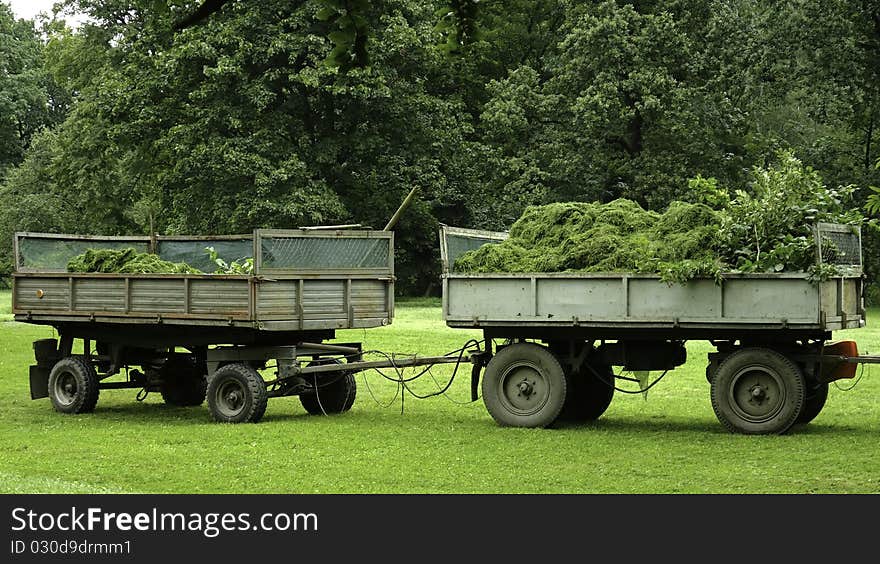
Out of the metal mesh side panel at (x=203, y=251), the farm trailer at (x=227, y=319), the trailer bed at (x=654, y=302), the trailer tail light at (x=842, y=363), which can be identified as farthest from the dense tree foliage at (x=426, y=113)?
the trailer tail light at (x=842, y=363)

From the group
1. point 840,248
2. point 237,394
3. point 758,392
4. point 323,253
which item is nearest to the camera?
point 758,392

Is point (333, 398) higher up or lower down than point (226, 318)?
lower down

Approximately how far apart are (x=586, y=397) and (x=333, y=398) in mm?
3388

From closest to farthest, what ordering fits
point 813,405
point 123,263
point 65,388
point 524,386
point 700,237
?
point 700,237, point 813,405, point 524,386, point 123,263, point 65,388

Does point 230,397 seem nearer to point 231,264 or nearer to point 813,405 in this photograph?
point 231,264

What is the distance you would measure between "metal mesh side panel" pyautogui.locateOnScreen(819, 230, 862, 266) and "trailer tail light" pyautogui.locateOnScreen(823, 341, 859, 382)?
867mm

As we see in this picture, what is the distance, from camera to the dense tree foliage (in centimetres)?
4559

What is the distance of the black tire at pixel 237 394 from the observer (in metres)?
16.0

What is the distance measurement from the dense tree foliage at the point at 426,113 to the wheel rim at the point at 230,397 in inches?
1038

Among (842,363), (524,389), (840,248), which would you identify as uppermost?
(840,248)

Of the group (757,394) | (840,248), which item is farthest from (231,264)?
(840,248)

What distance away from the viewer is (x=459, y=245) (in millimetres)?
16422

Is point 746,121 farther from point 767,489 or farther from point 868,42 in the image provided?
point 767,489

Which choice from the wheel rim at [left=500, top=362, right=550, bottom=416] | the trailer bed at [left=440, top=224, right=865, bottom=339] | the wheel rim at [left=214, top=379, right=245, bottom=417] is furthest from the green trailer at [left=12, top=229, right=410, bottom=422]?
the wheel rim at [left=500, top=362, right=550, bottom=416]
